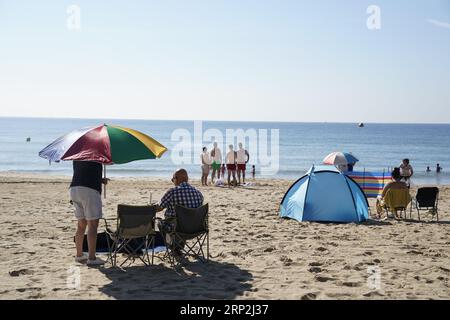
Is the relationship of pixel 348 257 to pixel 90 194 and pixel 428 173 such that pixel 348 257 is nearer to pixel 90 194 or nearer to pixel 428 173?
pixel 90 194

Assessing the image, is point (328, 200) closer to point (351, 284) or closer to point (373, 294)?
point (351, 284)

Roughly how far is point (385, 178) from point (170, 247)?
7.43m

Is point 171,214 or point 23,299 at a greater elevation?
point 171,214

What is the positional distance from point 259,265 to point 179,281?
1184mm

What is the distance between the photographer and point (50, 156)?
19.6 feet

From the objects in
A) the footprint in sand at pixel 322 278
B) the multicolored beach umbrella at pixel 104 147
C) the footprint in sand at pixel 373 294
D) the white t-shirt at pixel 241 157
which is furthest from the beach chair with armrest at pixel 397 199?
the white t-shirt at pixel 241 157

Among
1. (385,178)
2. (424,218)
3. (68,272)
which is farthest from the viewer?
(385,178)

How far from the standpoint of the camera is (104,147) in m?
5.97

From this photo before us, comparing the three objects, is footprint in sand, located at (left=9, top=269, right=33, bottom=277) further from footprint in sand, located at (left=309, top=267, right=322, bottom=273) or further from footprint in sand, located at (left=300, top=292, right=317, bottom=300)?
footprint in sand, located at (left=309, top=267, right=322, bottom=273)

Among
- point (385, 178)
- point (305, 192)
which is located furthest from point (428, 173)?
point (305, 192)

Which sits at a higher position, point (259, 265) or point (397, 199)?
point (397, 199)

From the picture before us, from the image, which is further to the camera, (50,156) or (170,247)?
(170,247)

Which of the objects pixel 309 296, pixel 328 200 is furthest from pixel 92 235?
pixel 328 200

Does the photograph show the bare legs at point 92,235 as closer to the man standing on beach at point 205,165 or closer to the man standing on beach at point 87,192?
the man standing on beach at point 87,192
